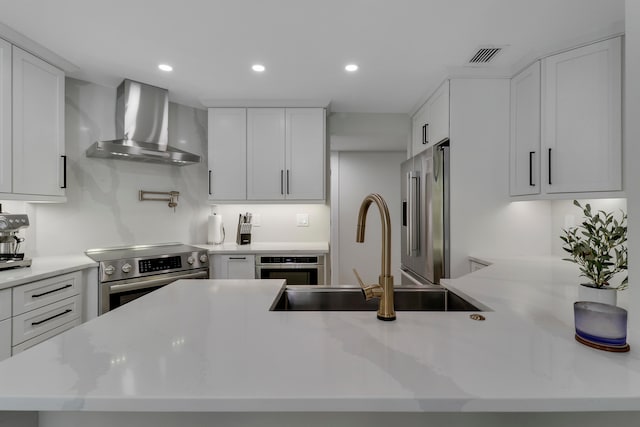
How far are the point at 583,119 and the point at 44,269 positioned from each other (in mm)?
3496

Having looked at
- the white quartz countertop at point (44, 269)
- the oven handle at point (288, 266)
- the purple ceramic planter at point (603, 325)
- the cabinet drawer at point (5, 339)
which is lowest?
the cabinet drawer at point (5, 339)

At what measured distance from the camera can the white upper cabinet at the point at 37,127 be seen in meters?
1.98

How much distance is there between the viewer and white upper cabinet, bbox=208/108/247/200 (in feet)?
10.1

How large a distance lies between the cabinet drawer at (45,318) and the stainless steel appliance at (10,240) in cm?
33

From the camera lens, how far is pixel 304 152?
3.10 metres

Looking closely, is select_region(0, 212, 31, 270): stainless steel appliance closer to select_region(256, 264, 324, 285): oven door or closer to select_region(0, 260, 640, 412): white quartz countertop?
select_region(0, 260, 640, 412): white quartz countertop

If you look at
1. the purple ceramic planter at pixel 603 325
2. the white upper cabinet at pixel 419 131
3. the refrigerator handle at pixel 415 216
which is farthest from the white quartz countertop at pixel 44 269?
the white upper cabinet at pixel 419 131

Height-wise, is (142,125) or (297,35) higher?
(297,35)

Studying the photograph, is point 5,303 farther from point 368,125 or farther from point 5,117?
point 368,125

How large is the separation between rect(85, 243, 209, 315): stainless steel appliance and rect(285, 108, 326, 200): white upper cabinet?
1.09 metres

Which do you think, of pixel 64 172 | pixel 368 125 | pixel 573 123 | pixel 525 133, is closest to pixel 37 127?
pixel 64 172

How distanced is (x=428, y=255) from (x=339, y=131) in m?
1.76

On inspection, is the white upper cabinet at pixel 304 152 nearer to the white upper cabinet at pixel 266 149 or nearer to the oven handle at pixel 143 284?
the white upper cabinet at pixel 266 149

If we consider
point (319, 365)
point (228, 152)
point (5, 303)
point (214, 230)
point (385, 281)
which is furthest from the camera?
point (214, 230)
